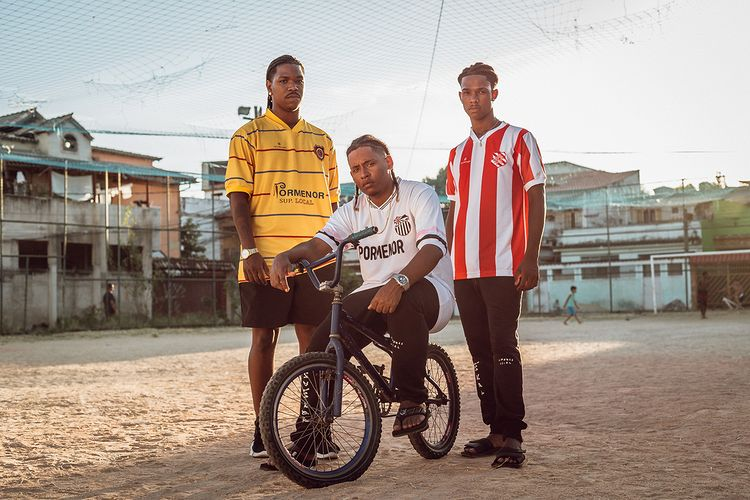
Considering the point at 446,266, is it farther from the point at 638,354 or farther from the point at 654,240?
the point at 654,240

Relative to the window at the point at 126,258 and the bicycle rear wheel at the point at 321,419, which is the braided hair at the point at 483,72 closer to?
the bicycle rear wheel at the point at 321,419

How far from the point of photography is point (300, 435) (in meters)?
3.74

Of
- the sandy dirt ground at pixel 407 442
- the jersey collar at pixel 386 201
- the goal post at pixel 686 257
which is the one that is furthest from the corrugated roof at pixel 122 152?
the jersey collar at pixel 386 201

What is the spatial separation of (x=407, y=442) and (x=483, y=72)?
2070mm

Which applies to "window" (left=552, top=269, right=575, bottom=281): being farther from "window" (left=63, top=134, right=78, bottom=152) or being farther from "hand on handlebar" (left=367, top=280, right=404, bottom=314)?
"hand on handlebar" (left=367, top=280, right=404, bottom=314)

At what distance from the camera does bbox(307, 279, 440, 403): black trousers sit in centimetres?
379

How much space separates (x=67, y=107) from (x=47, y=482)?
13.3 m

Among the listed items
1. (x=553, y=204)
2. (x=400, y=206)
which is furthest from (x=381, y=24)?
(x=553, y=204)

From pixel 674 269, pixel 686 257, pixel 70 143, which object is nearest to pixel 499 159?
pixel 686 257

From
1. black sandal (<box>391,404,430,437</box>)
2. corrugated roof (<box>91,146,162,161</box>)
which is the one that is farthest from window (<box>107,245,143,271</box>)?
black sandal (<box>391,404,430,437</box>)

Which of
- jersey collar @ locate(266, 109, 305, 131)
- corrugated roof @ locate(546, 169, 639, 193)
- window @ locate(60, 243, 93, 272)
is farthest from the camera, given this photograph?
corrugated roof @ locate(546, 169, 639, 193)

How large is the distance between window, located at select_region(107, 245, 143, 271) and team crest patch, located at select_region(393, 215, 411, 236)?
2858 cm

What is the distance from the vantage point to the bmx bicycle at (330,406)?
11.7 feet

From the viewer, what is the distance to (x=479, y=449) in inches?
169
